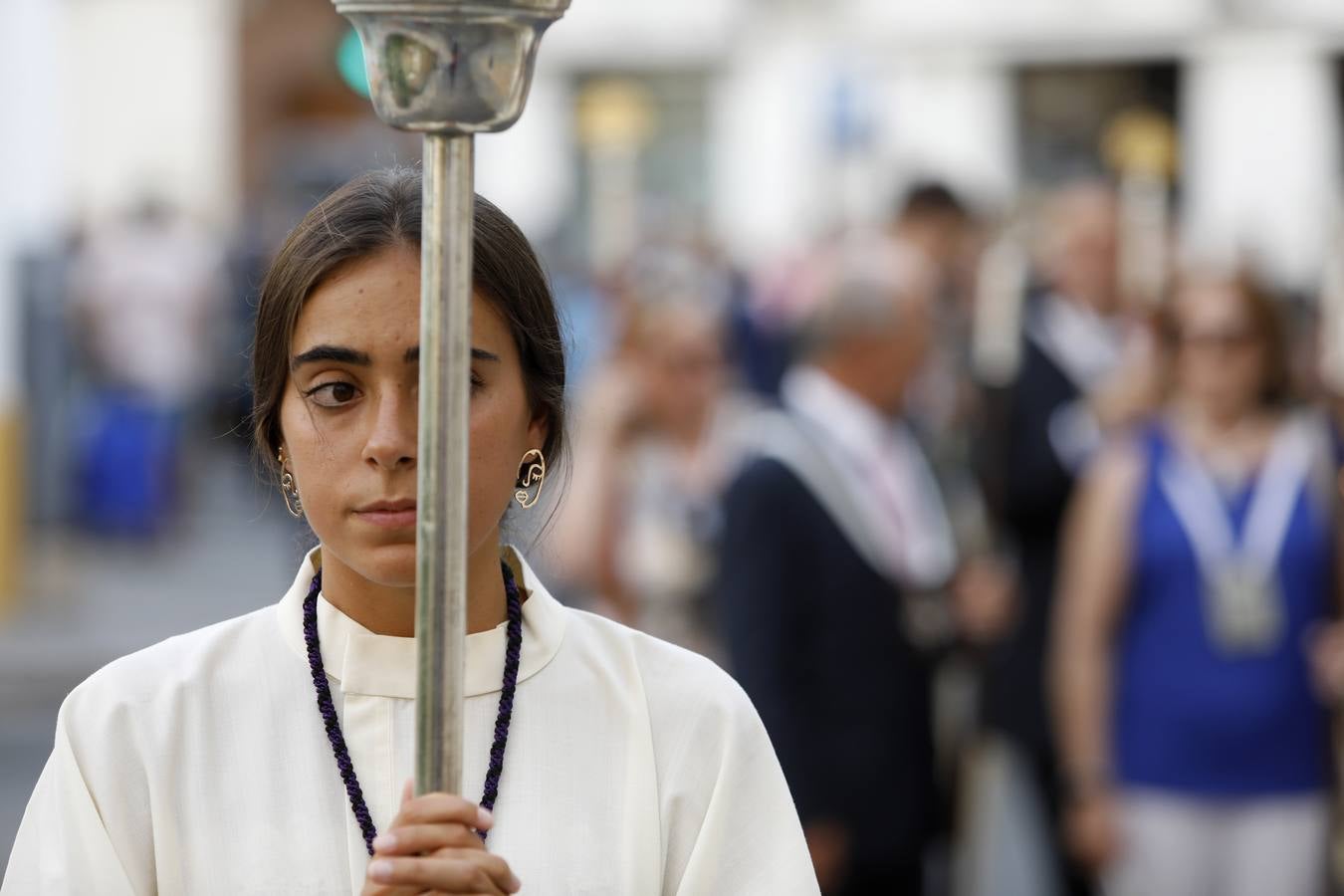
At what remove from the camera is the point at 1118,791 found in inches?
235

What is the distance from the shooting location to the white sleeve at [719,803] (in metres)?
2.49

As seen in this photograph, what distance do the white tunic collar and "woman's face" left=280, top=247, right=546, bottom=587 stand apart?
81 mm

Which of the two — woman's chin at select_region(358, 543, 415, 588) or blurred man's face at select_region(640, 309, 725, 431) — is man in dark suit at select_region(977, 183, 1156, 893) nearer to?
blurred man's face at select_region(640, 309, 725, 431)

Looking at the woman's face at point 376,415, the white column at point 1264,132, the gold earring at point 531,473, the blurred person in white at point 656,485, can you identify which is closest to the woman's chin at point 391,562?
the woman's face at point 376,415

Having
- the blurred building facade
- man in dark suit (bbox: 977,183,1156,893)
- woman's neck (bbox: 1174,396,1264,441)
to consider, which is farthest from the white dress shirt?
the blurred building facade

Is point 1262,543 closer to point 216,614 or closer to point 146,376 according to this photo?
point 216,614

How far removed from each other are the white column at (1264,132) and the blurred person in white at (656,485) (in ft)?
72.5

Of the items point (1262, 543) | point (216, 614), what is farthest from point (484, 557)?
point (216, 614)

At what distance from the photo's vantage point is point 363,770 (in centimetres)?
245

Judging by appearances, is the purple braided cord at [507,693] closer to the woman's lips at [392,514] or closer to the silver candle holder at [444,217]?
the woman's lips at [392,514]

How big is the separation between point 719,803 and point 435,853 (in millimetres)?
432

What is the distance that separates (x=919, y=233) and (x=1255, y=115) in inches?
781

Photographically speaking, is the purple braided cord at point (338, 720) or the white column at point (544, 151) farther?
the white column at point (544, 151)

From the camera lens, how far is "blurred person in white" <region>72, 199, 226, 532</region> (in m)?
15.4
